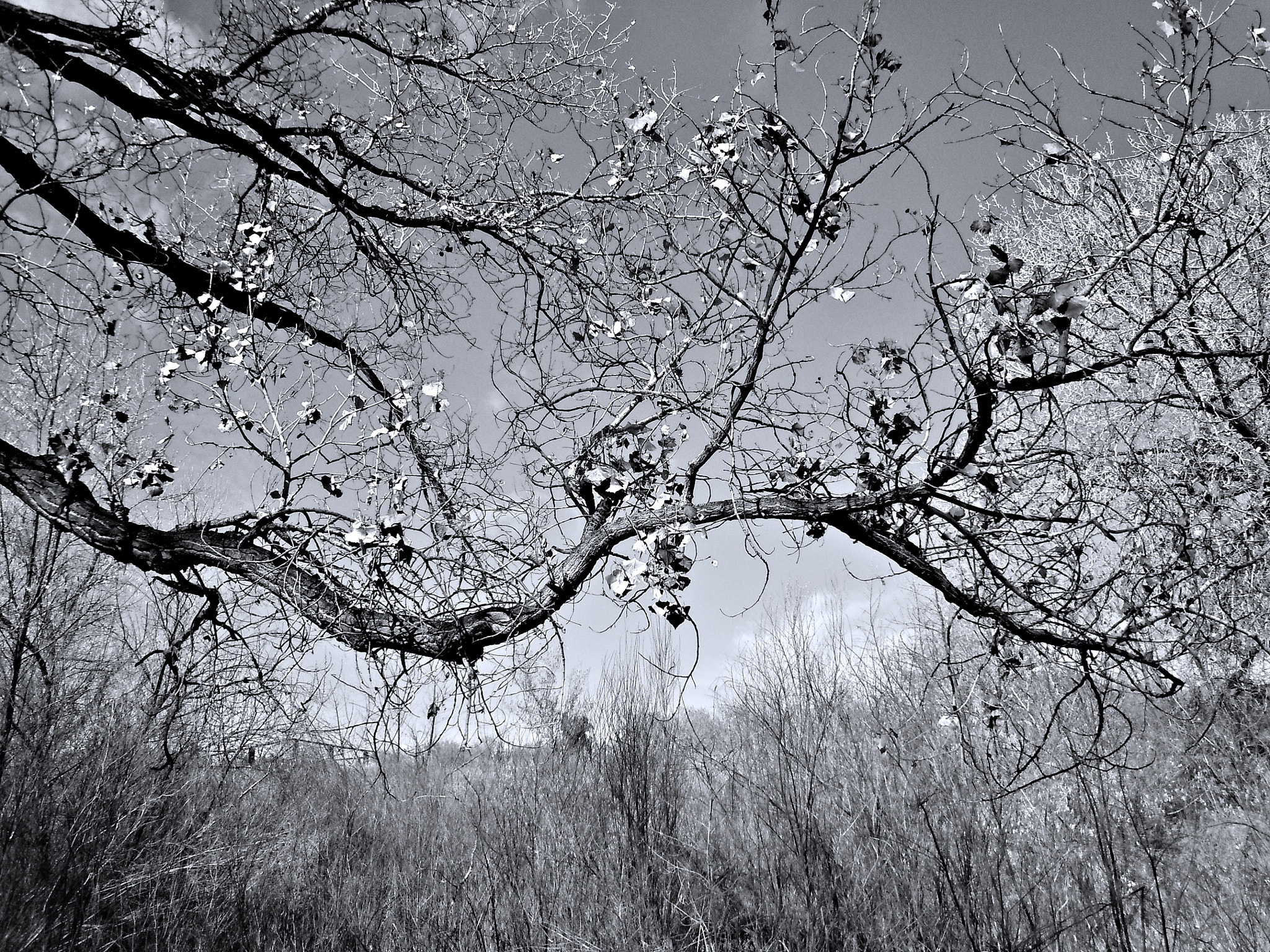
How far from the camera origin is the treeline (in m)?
3.93

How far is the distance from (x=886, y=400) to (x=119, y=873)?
217 inches

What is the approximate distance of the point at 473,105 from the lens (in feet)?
12.8

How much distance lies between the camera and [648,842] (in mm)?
4938

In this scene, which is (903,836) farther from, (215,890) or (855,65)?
(215,890)

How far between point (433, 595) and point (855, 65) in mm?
2227

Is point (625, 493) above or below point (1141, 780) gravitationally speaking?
above

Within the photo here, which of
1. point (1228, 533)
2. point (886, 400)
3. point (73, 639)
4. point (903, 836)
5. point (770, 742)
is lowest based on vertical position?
point (903, 836)

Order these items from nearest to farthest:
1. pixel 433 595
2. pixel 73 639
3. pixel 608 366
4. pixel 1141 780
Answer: pixel 433 595
pixel 608 366
pixel 73 639
pixel 1141 780

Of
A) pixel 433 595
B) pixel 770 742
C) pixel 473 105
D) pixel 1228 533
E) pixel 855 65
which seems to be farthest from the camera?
pixel 770 742

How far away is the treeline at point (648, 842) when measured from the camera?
3.93 meters

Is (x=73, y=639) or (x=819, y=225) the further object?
(x=73, y=639)

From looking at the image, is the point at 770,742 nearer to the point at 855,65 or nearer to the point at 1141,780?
the point at 1141,780

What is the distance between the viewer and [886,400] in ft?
7.54

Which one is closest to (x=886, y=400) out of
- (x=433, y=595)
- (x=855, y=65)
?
(x=855, y=65)
